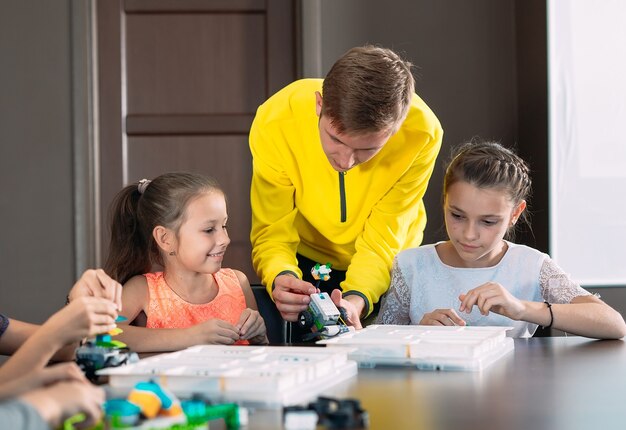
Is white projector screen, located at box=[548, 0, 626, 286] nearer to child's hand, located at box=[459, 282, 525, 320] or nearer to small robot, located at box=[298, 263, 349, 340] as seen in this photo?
child's hand, located at box=[459, 282, 525, 320]

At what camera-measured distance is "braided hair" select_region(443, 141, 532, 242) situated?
81.4 inches

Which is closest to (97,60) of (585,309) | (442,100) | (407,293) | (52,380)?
(442,100)

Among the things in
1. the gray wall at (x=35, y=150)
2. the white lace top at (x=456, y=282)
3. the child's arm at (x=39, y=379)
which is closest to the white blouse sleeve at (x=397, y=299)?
the white lace top at (x=456, y=282)

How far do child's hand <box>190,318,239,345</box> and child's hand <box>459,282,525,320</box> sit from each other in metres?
0.42

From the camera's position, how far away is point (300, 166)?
88.0 inches

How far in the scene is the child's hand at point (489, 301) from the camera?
1.64 m

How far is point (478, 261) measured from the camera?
2146 mm

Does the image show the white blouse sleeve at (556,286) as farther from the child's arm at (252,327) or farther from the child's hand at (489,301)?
the child's arm at (252,327)

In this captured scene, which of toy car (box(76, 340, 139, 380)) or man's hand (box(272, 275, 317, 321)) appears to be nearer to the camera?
toy car (box(76, 340, 139, 380))

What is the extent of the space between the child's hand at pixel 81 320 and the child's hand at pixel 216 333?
0.42 meters

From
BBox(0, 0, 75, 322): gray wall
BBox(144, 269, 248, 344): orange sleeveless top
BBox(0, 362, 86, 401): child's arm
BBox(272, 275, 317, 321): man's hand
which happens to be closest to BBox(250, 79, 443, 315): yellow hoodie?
BBox(144, 269, 248, 344): orange sleeveless top

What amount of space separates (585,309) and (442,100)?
2123mm

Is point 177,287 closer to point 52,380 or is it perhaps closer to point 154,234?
point 154,234

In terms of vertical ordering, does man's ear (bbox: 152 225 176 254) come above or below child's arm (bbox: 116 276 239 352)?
above
